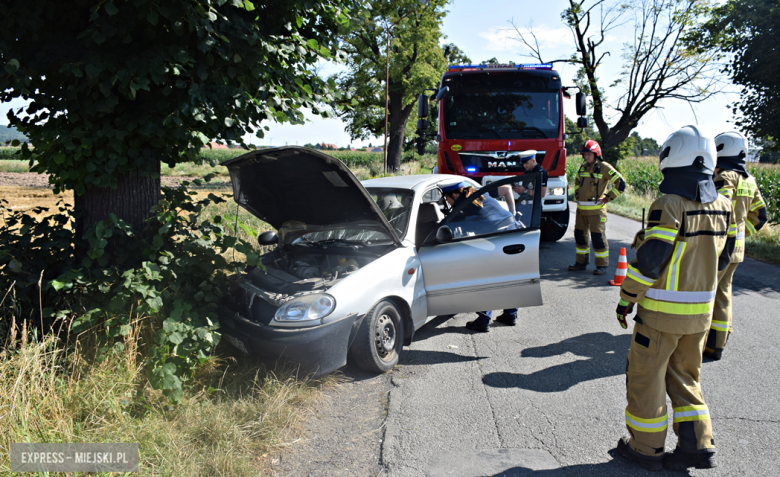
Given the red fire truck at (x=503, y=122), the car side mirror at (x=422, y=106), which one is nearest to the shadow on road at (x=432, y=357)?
the red fire truck at (x=503, y=122)

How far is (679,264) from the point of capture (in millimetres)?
2775

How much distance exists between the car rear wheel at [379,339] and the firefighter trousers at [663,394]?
6.26ft

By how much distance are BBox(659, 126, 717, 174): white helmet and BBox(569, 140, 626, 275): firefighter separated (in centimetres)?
481

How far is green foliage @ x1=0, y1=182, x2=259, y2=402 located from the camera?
11.3 feet

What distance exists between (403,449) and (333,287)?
1.31 m

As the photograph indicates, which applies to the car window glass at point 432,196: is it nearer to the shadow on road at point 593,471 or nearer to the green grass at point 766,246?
the shadow on road at point 593,471

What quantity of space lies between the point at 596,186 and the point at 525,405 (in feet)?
16.2

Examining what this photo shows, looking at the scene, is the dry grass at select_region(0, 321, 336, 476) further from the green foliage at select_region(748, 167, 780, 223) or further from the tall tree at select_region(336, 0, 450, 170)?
the tall tree at select_region(336, 0, 450, 170)

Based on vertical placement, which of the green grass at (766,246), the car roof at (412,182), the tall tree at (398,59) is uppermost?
the tall tree at (398,59)

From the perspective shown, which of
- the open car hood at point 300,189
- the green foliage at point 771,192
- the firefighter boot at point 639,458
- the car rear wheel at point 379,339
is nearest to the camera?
the firefighter boot at point 639,458

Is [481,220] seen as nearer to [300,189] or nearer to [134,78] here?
[300,189]

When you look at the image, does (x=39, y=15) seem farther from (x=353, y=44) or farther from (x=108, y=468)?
(x=353, y=44)

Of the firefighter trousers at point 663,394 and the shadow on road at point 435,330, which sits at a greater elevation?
the firefighter trousers at point 663,394

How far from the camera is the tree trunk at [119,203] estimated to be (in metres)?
4.11
